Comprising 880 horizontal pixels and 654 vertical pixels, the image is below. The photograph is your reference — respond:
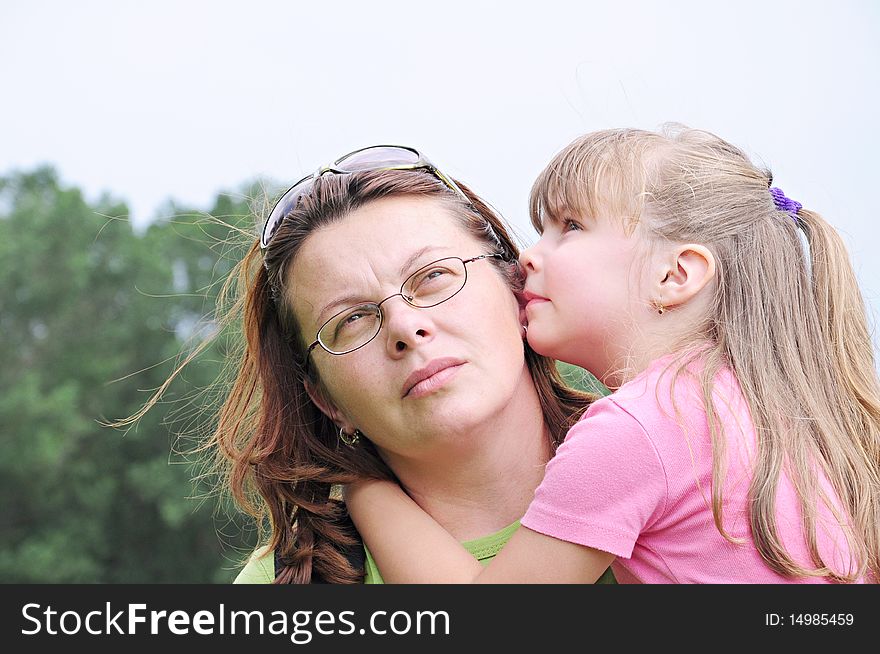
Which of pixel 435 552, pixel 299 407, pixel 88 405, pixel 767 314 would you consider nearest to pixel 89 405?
pixel 88 405

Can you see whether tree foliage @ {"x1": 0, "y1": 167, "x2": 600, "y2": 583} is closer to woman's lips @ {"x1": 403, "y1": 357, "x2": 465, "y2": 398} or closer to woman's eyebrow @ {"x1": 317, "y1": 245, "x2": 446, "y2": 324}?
woman's eyebrow @ {"x1": 317, "y1": 245, "x2": 446, "y2": 324}

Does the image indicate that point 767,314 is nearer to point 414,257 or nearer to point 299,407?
point 414,257

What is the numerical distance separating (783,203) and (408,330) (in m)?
1.21

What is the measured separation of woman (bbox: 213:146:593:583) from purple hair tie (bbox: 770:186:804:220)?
0.85 m

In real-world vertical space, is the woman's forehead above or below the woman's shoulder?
above

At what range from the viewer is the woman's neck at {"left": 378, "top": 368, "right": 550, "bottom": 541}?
3268mm

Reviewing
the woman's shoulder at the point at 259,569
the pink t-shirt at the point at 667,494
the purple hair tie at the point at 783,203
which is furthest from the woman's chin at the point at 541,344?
the woman's shoulder at the point at 259,569

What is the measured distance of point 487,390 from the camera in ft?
10.3

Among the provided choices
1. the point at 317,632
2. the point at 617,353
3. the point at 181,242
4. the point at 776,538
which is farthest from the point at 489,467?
the point at 181,242

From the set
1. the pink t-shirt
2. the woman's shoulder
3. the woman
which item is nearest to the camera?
the pink t-shirt

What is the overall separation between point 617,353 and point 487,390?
39 centimetres

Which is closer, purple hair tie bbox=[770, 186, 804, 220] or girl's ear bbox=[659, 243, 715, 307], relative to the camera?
girl's ear bbox=[659, 243, 715, 307]

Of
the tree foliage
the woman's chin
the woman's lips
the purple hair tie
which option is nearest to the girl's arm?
the woman's lips

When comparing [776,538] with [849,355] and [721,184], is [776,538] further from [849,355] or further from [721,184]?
[721,184]
